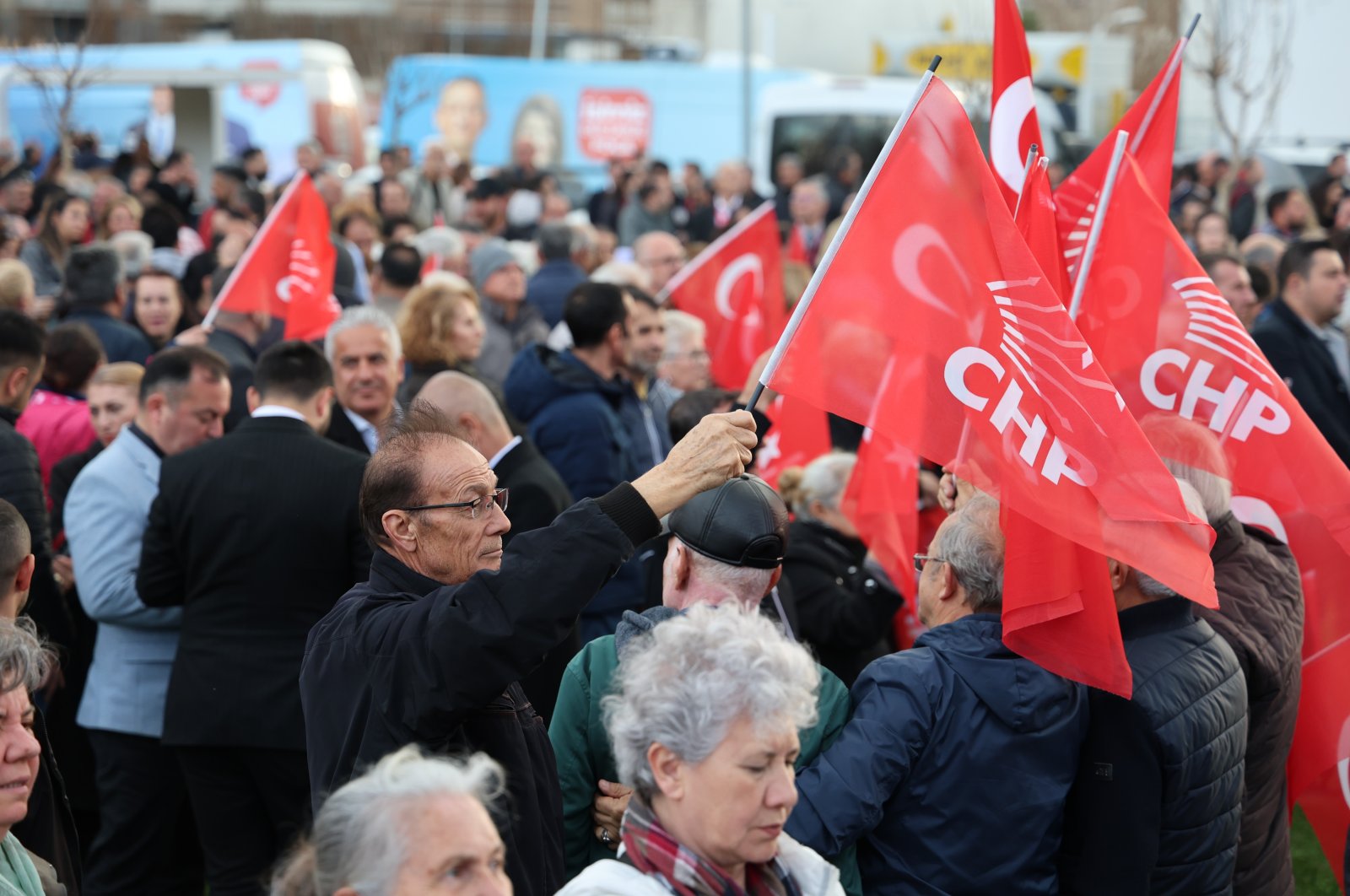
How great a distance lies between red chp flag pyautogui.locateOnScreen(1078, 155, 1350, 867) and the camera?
4.29 meters

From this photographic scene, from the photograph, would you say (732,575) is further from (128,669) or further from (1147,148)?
(128,669)

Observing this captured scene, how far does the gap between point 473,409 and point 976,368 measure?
7.38 ft

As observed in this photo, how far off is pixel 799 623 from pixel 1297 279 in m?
4.93

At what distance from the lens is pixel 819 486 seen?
568cm

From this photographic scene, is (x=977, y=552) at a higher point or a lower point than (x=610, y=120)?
lower

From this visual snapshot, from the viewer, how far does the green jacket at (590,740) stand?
3463 mm

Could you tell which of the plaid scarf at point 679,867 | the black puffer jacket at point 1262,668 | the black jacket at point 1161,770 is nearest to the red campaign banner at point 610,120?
the black puffer jacket at point 1262,668

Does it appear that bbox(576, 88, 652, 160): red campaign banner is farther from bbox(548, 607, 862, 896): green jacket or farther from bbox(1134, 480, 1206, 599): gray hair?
bbox(548, 607, 862, 896): green jacket

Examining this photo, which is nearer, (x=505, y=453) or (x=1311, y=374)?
(x=505, y=453)

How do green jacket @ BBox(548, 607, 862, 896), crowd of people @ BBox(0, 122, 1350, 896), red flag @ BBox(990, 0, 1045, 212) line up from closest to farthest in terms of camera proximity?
crowd of people @ BBox(0, 122, 1350, 896) < green jacket @ BBox(548, 607, 862, 896) < red flag @ BBox(990, 0, 1045, 212)

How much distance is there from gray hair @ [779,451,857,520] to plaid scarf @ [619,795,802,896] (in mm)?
2899

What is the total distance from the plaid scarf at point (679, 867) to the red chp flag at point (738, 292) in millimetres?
6239

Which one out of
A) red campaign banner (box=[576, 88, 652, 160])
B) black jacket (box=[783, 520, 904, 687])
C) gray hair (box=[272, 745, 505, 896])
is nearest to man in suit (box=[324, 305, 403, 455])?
black jacket (box=[783, 520, 904, 687])

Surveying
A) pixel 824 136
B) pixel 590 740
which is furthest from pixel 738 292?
pixel 824 136
